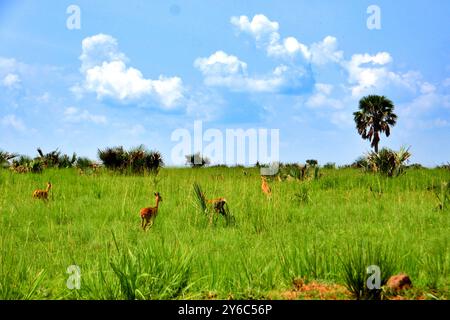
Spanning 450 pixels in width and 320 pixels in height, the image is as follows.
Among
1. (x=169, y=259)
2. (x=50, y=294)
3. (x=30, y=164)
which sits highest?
(x=30, y=164)

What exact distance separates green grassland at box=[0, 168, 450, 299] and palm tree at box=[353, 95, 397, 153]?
126 feet

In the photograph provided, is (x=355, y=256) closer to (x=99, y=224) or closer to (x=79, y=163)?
(x=99, y=224)

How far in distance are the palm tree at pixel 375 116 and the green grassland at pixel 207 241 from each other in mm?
38418

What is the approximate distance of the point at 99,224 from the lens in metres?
9.80

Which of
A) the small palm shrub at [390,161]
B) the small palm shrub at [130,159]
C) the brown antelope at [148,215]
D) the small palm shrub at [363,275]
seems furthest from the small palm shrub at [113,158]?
the small palm shrub at [363,275]

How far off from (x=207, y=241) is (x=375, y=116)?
49501 mm

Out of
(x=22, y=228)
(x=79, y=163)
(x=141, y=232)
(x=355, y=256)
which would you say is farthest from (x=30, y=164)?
(x=355, y=256)

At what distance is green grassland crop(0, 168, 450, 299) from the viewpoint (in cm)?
514

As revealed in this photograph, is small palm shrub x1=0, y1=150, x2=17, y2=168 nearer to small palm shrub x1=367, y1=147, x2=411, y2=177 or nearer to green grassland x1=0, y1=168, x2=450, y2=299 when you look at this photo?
green grassland x1=0, y1=168, x2=450, y2=299

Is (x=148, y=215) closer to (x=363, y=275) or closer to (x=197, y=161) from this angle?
(x=363, y=275)

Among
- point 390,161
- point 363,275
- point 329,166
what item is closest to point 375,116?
point 329,166

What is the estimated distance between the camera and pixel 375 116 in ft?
177

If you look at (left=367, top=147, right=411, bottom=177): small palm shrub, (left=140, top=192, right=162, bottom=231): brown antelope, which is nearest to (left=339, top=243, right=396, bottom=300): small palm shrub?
(left=140, top=192, right=162, bottom=231): brown antelope

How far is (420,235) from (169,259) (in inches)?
179
